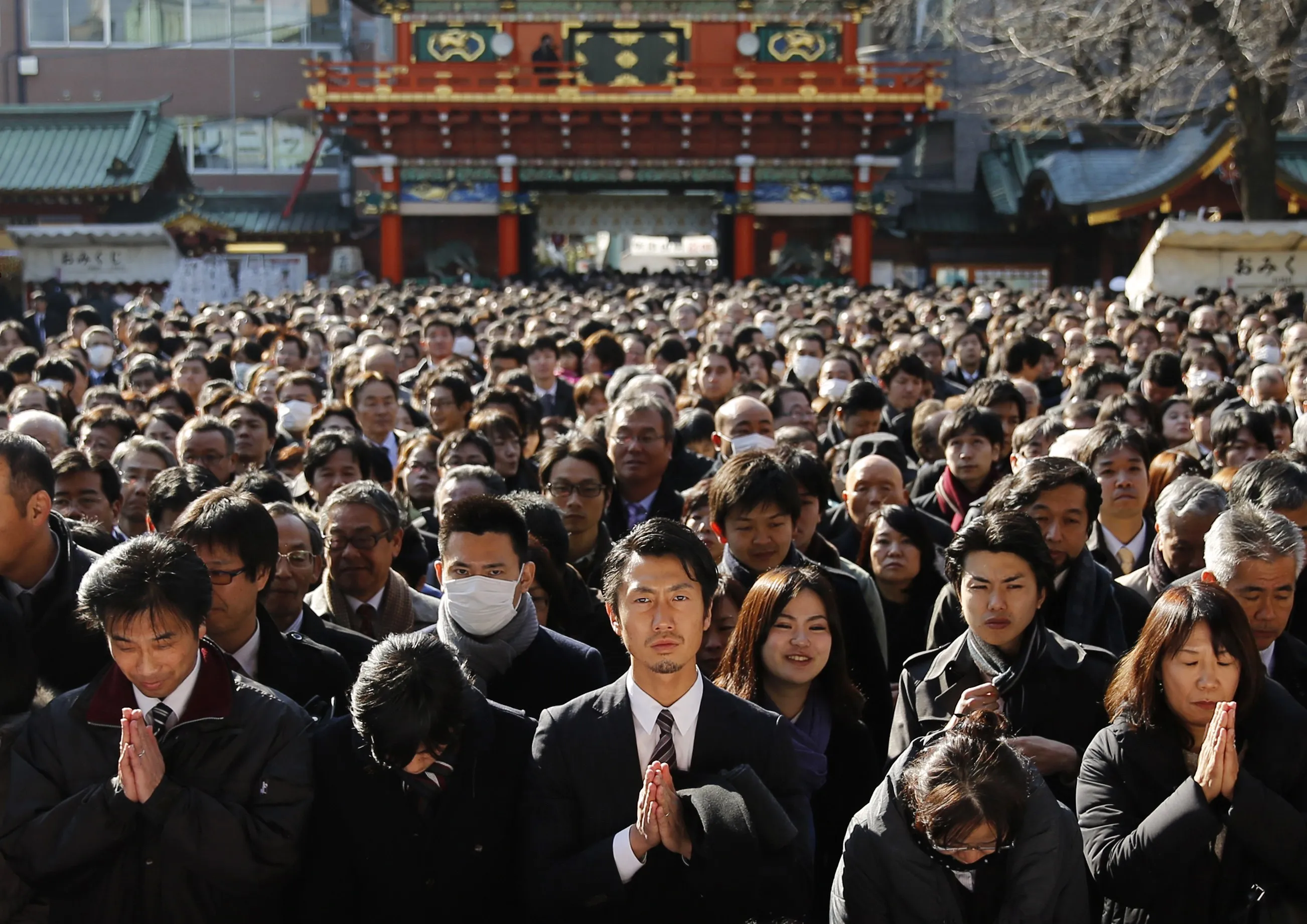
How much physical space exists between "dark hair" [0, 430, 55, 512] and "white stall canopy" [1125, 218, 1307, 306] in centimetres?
1508

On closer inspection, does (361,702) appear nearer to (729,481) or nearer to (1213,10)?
(729,481)

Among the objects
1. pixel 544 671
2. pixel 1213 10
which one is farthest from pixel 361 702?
pixel 1213 10

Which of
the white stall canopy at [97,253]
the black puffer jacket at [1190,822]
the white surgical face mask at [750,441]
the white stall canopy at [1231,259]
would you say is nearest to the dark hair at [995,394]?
the white surgical face mask at [750,441]

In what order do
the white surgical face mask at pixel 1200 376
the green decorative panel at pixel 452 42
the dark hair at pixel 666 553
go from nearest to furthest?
the dark hair at pixel 666 553 → the white surgical face mask at pixel 1200 376 → the green decorative panel at pixel 452 42

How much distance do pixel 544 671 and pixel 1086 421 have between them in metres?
3.95

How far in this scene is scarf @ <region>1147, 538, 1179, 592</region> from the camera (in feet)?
15.8

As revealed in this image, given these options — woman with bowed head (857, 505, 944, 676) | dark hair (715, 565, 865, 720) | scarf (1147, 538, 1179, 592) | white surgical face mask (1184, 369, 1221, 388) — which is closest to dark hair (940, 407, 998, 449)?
woman with bowed head (857, 505, 944, 676)

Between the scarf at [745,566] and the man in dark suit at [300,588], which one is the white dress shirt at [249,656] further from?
the scarf at [745,566]

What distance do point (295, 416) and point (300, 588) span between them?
393cm

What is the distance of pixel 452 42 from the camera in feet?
88.9

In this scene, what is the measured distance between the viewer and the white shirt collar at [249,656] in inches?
151

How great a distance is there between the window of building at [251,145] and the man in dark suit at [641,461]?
2873cm

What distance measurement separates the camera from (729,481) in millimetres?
4781

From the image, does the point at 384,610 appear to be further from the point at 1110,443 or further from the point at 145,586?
the point at 1110,443
